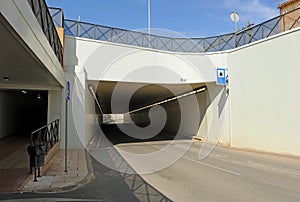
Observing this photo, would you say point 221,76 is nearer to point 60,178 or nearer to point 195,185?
point 195,185

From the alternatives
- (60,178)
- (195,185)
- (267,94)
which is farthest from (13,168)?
(267,94)

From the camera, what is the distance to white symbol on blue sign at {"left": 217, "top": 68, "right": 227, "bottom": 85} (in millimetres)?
14666

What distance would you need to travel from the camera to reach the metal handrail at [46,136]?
7.24 meters

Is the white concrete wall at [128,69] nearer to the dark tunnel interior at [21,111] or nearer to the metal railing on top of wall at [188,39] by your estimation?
the metal railing on top of wall at [188,39]

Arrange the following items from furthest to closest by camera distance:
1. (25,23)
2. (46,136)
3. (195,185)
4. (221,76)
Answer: (221,76) < (46,136) < (195,185) < (25,23)

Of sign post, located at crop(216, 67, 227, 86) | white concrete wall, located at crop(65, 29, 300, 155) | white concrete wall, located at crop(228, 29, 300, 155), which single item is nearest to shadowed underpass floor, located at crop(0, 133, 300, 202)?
white concrete wall, located at crop(228, 29, 300, 155)

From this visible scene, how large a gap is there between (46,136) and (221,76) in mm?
9770

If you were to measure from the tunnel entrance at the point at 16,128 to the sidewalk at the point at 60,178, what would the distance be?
41 cm

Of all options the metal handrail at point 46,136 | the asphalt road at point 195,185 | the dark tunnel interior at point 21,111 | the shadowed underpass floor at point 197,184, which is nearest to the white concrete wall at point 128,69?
the metal handrail at point 46,136

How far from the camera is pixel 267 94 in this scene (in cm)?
1190

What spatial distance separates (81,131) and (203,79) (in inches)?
291

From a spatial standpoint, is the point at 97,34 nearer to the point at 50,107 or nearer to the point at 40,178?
the point at 50,107

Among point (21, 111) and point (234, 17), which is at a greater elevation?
point (234, 17)

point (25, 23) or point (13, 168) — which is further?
point (13, 168)
